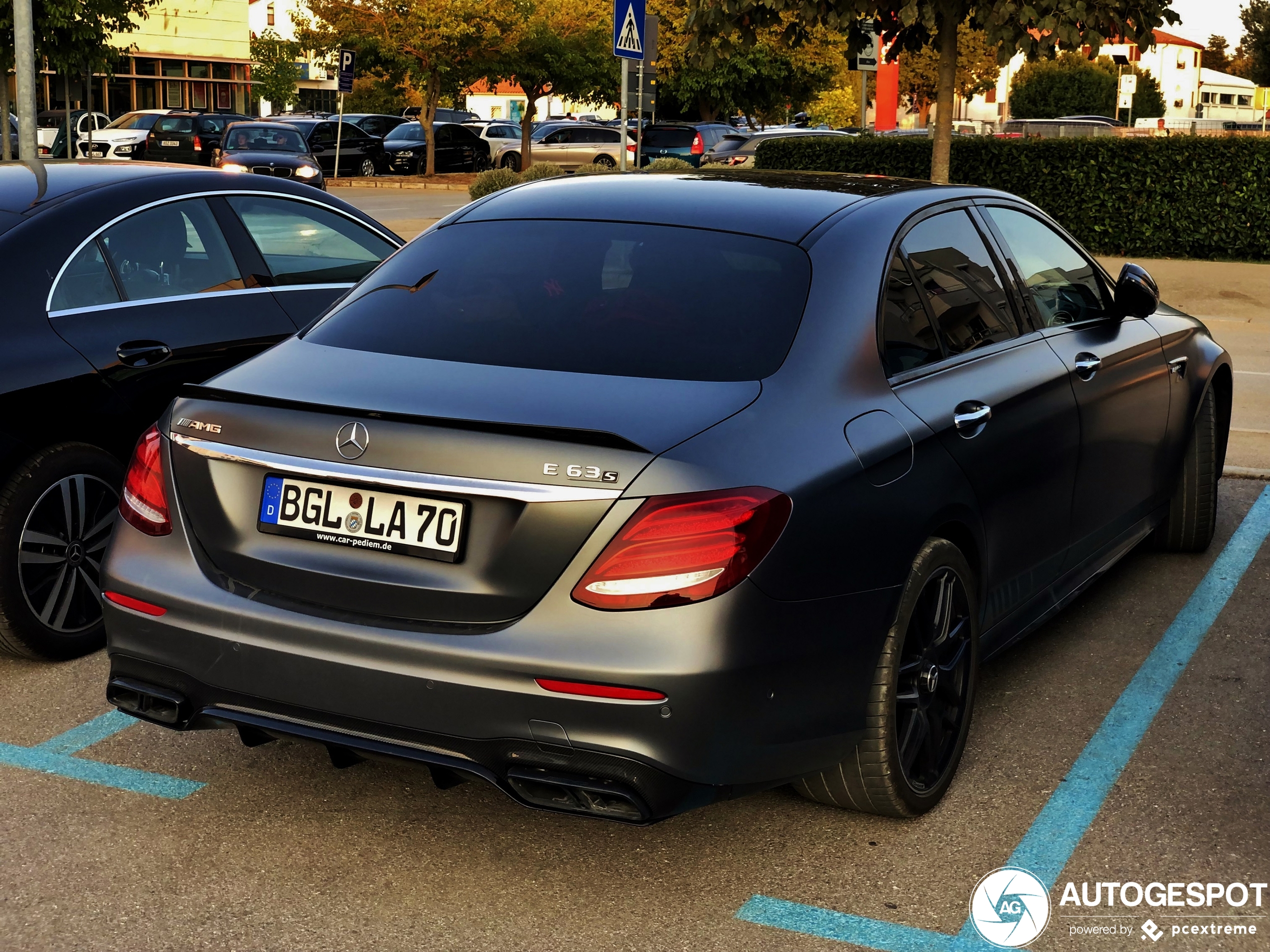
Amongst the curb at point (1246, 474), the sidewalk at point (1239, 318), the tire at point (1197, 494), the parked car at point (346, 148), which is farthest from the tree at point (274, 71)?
the tire at point (1197, 494)

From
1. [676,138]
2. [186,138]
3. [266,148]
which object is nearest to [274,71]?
[186,138]

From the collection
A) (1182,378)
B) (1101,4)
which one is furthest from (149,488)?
(1101,4)

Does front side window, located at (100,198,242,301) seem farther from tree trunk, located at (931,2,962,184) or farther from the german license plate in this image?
tree trunk, located at (931,2,962,184)

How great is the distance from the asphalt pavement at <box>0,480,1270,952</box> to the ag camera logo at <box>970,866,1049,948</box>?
3 centimetres

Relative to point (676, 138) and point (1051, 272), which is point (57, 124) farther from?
point (1051, 272)

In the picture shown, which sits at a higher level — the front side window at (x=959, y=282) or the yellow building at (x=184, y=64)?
the yellow building at (x=184, y=64)

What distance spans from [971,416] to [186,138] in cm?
3513

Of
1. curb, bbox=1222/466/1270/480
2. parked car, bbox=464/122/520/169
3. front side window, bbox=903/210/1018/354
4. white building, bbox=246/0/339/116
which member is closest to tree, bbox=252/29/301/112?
white building, bbox=246/0/339/116

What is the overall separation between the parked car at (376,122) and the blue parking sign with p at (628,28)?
28500 millimetres

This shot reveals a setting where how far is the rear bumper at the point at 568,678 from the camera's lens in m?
2.94

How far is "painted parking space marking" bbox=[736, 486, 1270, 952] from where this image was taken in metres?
3.19

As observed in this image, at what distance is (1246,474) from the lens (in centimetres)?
771

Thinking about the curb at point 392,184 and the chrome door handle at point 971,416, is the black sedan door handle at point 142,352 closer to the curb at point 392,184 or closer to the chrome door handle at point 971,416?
the chrome door handle at point 971,416

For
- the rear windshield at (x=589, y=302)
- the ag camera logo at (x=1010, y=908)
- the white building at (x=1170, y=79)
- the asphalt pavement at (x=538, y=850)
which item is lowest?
the asphalt pavement at (x=538, y=850)
